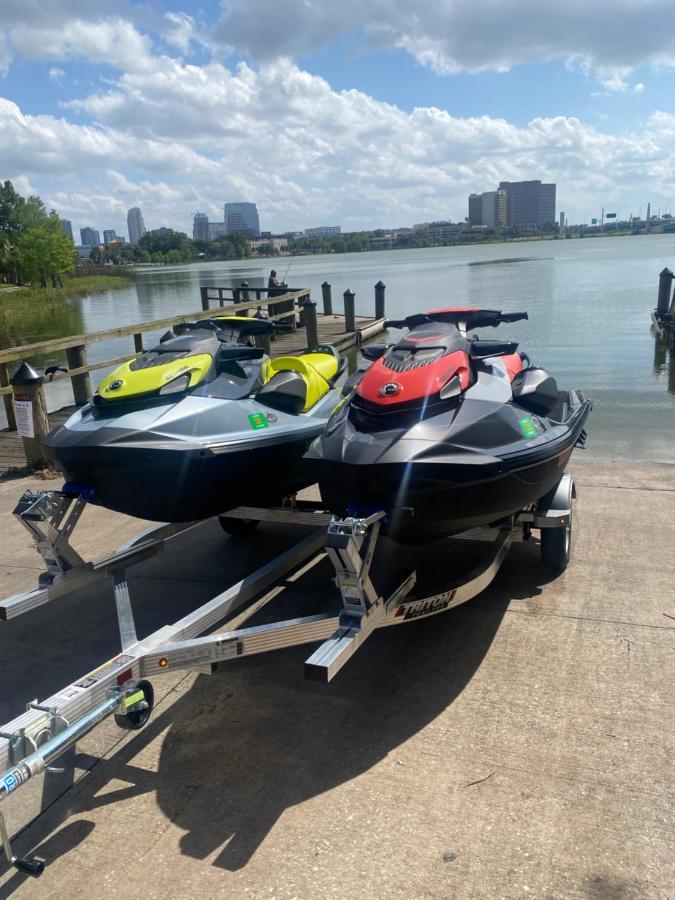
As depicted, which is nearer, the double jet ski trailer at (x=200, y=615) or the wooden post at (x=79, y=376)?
the double jet ski trailer at (x=200, y=615)

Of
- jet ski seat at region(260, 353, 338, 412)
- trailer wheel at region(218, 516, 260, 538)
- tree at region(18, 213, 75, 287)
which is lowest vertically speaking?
trailer wheel at region(218, 516, 260, 538)

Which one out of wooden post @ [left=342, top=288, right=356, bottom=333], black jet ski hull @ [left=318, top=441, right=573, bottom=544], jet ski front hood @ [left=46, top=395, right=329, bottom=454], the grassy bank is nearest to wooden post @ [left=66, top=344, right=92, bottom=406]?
jet ski front hood @ [left=46, top=395, right=329, bottom=454]

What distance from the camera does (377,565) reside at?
15.0 feet

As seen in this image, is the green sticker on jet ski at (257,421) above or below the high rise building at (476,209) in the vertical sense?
below

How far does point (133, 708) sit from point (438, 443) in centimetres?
166

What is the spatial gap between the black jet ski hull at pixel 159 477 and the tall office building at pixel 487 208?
19095cm

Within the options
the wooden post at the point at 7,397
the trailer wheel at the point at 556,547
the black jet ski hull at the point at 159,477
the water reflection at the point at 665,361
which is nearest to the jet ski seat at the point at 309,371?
the black jet ski hull at the point at 159,477

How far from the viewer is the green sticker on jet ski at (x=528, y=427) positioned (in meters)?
3.66

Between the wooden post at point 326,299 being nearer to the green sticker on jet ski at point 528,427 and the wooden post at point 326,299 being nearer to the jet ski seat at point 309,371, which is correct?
the jet ski seat at point 309,371

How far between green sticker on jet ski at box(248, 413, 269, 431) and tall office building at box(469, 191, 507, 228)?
19056cm

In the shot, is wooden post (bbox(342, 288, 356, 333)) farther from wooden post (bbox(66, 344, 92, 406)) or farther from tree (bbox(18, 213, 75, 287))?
tree (bbox(18, 213, 75, 287))

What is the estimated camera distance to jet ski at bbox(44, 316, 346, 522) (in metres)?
3.72

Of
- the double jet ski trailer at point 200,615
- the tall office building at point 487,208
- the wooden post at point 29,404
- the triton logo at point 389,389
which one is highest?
the tall office building at point 487,208

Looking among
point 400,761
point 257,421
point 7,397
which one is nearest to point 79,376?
point 7,397
